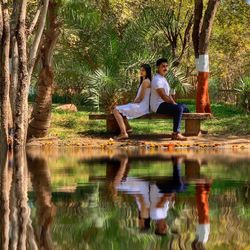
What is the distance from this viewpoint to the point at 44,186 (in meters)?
10.7

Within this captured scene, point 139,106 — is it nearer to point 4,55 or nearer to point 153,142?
point 153,142

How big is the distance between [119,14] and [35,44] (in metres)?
15.6

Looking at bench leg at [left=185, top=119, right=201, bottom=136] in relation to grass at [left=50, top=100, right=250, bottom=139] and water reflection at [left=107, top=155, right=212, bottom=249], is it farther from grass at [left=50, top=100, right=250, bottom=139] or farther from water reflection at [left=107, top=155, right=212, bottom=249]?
water reflection at [left=107, top=155, right=212, bottom=249]

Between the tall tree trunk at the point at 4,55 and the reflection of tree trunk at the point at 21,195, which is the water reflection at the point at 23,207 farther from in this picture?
the tall tree trunk at the point at 4,55

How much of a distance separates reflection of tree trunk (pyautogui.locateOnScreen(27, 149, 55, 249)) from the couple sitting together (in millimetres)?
4336

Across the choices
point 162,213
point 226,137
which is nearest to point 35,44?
point 226,137

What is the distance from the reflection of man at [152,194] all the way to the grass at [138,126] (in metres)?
8.79

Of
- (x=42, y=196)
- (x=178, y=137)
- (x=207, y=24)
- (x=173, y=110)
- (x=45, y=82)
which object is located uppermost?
(x=207, y=24)

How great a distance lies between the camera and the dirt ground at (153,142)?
19055 mm

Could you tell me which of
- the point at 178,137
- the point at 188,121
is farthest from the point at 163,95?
the point at 188,121

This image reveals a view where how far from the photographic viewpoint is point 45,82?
20.4 metres

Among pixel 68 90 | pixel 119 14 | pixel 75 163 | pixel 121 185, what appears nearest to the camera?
pixel 121 185

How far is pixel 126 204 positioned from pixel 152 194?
2.82ft

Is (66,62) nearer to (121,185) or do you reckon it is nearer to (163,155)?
(163,155)
